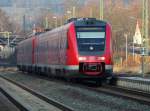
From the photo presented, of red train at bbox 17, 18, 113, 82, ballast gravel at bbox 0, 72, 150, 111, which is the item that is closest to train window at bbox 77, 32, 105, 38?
red train at bbox 17, 18, 113, 82

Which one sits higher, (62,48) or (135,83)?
(62,48)

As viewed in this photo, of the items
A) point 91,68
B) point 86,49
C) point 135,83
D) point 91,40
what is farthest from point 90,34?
point 135,83

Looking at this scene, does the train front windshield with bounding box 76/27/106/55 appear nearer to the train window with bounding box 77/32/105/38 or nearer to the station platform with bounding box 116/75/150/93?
the train window with bounding box 77/32/105/38

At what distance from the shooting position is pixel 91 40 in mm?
33062

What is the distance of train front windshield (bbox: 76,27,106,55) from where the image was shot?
32.8 meters

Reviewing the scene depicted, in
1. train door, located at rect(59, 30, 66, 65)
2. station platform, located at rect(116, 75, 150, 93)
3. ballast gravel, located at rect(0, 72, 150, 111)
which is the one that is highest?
train door, located at rect(59, 30, 66, 65)

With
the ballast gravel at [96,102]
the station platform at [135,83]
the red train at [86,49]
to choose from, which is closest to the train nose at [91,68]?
the red train at [86,49]

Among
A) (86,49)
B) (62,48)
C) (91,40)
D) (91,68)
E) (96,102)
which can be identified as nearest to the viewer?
(96,102)

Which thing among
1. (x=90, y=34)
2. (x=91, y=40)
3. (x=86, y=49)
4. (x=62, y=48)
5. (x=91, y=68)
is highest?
(x=90, y=34)

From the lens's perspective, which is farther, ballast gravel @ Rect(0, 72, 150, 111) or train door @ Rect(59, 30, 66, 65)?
train door @ Rect(59, 30, 66, 65)

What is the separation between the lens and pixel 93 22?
33781 millimetres

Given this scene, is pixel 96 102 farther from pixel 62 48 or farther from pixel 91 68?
pixel 62 48

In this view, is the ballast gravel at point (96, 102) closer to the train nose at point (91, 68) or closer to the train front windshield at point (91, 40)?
the train nose at point (91, 68)

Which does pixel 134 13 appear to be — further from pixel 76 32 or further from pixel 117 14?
pixel 76 32
